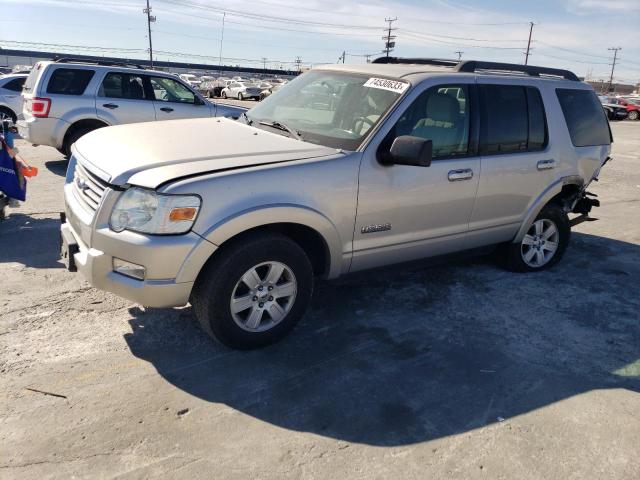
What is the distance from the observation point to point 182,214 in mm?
3023

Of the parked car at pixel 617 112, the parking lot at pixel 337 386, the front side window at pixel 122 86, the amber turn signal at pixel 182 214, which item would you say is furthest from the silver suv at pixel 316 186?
the parked car at pixel 617 112

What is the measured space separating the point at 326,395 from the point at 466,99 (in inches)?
104

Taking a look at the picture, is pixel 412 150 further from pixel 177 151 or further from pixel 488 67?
→ pixel 488 67

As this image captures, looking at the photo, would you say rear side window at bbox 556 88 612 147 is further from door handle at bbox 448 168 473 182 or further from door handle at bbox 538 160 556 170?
door handle at bbox 448 168 473 182

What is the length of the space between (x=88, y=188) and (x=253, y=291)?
4.12 feet

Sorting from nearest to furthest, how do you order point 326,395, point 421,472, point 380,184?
point 421,472, point 326,395, point 380,184

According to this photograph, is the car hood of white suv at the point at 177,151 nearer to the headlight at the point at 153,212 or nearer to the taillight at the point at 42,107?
the headlight at the point at 153,212

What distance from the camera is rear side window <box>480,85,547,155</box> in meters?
4.47

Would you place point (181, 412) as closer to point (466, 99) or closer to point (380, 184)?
point (380, 184)

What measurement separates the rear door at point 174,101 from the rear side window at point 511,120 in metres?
6.73

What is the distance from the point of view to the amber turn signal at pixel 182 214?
3.01 meters

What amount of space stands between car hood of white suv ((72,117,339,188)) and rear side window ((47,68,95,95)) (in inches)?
221

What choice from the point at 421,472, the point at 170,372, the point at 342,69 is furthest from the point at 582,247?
the point at 170,372

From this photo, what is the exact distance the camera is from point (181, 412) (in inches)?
115
